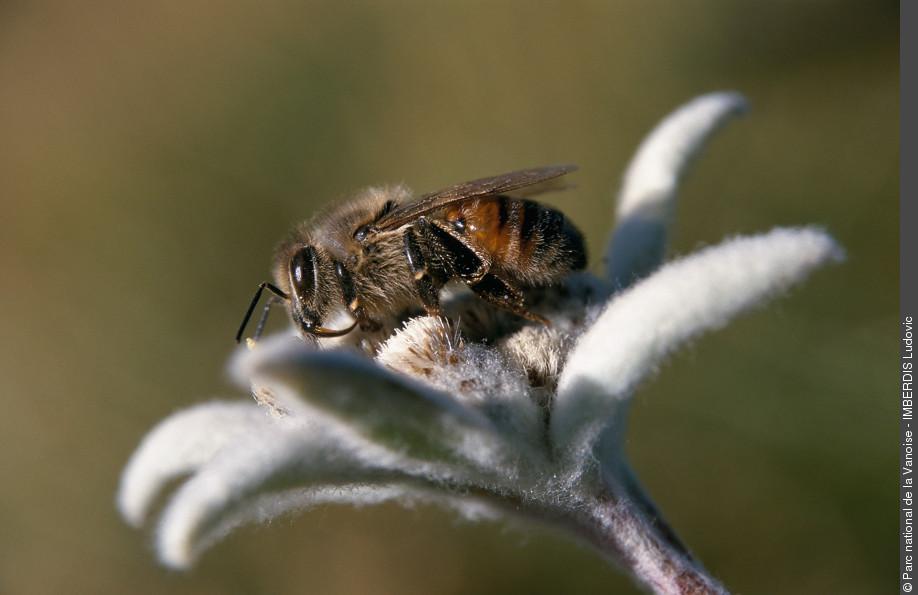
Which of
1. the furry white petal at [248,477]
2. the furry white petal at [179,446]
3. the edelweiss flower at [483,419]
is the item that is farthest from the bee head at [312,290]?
the furry white petal at [248,477]

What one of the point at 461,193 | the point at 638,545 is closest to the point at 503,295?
the point at 461,193

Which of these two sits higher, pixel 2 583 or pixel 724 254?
pixel 724 254

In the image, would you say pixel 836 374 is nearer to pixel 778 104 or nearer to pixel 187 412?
pixel 778 104

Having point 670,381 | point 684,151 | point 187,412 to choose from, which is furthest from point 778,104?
point 187,412

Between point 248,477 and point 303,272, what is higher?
point 303,272

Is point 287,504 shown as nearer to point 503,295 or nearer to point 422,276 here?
point 422,276

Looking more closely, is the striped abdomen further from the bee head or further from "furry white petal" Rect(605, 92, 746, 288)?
the bee head
